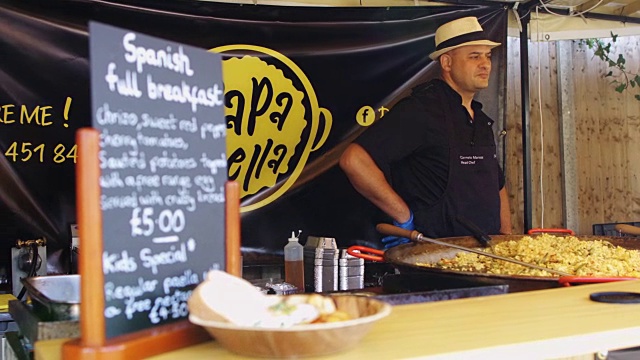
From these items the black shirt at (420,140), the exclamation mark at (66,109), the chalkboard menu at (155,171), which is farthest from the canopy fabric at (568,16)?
the chalkboard menu at (155,171)

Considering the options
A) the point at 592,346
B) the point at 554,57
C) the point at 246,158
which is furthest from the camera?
the point at 554,57

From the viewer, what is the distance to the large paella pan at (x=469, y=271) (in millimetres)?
2008

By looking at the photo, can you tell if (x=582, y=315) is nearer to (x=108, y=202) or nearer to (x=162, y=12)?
(x=108, y=202)

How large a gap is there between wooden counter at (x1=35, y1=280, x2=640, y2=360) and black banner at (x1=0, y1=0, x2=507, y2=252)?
2.39 meters

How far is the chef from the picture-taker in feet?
12.4

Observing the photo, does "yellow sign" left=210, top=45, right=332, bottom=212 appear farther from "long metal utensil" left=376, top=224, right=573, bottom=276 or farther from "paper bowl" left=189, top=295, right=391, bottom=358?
"paper bowl" left=189, top=295, right=391, bottom=358

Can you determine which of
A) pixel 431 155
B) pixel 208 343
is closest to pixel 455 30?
pixel 431 155

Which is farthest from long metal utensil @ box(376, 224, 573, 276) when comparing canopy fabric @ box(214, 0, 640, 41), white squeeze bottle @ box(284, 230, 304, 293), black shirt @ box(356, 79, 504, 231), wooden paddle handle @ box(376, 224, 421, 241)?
canopy fabric @ box(214, 0, 640, 41)

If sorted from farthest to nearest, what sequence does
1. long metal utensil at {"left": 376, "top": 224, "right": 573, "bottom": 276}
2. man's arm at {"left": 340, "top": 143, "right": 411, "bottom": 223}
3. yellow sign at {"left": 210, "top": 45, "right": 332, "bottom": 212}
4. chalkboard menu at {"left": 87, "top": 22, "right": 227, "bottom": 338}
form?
yellow sign at {"left": 210, "top": 45, "right": 332, "bottom": 212}, man's arm at {"left": 340, "top": 143, "right": 411, "bottom": 223}, long metal utensil at {"left": 376, "top": 224, "right": 573, "bottom": 276}, chalkboard menu at {"left": 87, "top": 22, "right": 227, "bottom": 338}

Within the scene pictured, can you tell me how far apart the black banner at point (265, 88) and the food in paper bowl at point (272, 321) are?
103 inches

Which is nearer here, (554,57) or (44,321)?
(44,321)

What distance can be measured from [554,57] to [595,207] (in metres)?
1.26

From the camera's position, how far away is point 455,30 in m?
4.00

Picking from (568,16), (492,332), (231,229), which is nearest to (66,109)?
(231,229)
